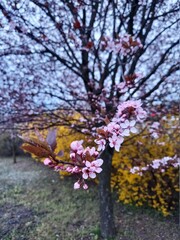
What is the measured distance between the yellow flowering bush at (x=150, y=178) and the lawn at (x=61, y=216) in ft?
0.51

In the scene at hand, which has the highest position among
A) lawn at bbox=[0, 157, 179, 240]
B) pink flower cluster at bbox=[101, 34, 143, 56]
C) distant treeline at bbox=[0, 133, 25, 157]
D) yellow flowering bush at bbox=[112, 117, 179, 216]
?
pink flower cluster at bbox=[101, 34, 143, 56]

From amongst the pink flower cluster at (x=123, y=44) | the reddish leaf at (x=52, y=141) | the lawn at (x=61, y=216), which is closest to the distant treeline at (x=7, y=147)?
the lawn at (x=61, y=216)

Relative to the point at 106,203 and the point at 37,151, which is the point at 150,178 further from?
the point at 37,151

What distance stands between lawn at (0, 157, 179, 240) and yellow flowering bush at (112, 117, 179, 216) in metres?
0.16

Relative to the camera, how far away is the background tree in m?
2.27

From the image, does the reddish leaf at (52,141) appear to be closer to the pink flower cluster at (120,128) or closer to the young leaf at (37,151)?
the young leaf at (37,151)

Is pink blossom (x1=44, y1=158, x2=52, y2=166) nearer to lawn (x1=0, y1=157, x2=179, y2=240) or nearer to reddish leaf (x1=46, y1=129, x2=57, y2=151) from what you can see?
reddish leaf (x1=46, y1=129, x2=57, y2=151)

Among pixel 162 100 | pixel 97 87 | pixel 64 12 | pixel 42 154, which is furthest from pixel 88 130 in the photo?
pixel 42 154

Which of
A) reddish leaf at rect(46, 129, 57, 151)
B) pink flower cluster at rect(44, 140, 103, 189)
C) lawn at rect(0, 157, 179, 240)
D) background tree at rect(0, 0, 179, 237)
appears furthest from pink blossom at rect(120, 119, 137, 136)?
lawn at rect(0, 157, 179, 240)

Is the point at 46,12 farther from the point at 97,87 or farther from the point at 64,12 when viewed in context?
the point at 97,87

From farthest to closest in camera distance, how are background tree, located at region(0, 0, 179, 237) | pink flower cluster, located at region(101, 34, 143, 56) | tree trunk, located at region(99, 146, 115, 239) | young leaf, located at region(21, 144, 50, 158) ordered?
tree trunk, located at region(99, 146, 115, 239) → background tree, located at region(0, 0, 179, 237) → pink flower cluster, located at region(101, 34, 143, 56) → young leaf, located at region(21, 144, 50, 158)

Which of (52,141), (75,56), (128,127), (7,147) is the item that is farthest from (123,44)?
(7,147)

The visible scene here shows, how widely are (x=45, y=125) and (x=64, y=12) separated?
119 cm

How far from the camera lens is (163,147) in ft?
11.2
